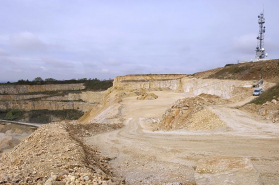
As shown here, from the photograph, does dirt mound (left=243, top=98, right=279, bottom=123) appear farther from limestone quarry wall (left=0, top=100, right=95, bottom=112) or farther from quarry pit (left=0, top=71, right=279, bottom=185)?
limestone quarry wall (left=0, top=100, right=95, bottom=112)

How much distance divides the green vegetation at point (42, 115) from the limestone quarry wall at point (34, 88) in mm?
17098

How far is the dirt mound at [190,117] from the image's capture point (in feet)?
43.2

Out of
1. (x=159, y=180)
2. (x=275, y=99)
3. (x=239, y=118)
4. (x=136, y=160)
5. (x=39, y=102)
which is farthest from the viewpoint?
(x=39, y=102)

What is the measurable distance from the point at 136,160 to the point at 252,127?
696 cm

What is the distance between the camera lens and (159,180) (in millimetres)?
5996

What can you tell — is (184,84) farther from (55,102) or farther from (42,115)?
(42,115)

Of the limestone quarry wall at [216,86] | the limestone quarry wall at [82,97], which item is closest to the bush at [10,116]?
the limestone quarry wall at [82,97]

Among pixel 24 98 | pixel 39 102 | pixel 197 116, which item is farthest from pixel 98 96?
pixel 197 116

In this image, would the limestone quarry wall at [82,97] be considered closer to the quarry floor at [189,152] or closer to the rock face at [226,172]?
the quarry floor at [189,152]

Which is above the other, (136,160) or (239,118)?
(239,118)

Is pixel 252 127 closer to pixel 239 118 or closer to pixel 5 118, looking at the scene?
pixel 239 118

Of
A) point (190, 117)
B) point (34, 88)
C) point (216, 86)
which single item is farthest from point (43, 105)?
point (190, 117)

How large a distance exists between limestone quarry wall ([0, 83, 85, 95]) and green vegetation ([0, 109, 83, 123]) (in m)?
17.1

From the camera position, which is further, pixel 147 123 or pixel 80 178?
pixel 147 123
